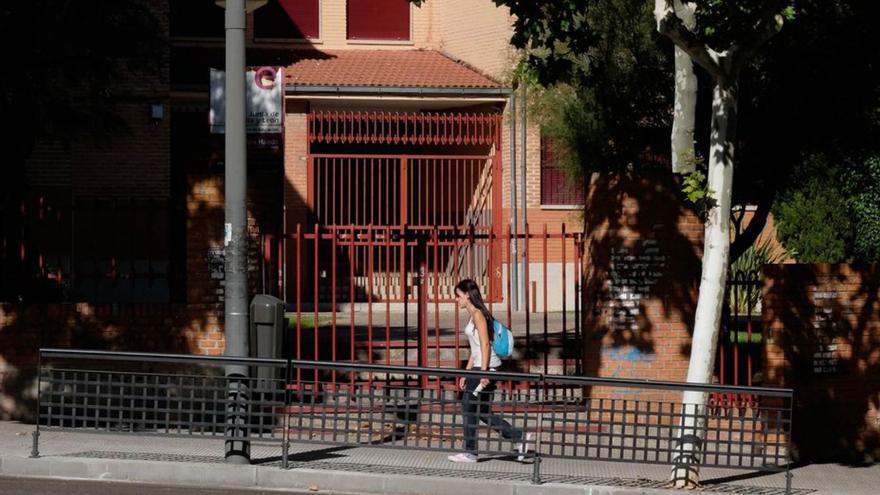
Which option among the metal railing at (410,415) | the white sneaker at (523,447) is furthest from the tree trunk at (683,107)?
the white sneaker at (523,447)

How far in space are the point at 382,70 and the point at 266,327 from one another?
14.4 metres

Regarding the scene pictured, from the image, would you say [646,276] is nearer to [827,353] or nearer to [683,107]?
[683,107]

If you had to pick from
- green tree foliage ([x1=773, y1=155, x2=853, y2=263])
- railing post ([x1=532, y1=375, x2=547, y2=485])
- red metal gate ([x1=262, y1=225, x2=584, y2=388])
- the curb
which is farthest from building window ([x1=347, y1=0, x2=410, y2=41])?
the curb

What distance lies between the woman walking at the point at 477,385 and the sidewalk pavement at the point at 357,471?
217mm

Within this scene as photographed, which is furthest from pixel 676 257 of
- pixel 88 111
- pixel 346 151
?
pixel 346 151

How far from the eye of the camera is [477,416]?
A: 11648 millimetres

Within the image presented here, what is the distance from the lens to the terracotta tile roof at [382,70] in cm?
2523

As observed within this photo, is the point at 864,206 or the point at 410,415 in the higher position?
the point at 864,206

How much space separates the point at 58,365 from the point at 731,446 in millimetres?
6630

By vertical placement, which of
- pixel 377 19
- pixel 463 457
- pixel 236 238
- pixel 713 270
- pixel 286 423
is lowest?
pixel 463 457

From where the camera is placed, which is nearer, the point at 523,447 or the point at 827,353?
the point at 523,447

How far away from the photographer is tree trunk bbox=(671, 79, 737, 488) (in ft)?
37.9

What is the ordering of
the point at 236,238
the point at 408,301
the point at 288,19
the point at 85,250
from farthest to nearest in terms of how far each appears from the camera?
1. the point at 288,19
2. the point at 408,301
3. the point at 85,250
4. the point at 236,238

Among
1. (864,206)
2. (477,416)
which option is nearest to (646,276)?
(477,416)
